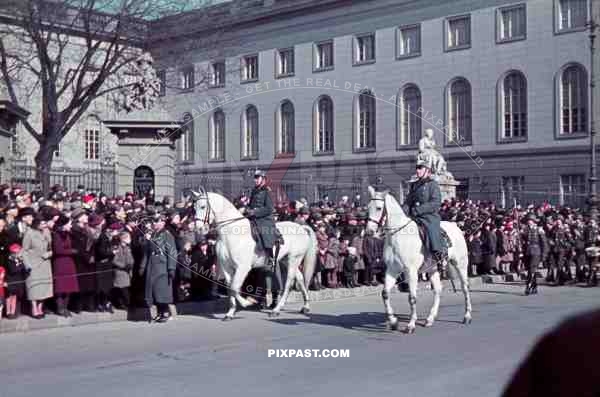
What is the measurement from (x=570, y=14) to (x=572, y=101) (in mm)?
4440

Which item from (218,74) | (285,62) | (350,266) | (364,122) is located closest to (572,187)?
(364,122)

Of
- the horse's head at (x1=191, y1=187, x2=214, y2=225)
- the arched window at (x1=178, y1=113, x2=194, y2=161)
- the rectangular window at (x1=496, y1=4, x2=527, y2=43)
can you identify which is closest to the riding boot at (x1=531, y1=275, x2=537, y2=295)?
the horse's head at (x1=191, y1=187, x2=214, y2=225)

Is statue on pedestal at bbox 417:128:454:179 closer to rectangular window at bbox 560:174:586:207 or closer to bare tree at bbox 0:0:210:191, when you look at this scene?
bare tree at bbox 0:0:210:191

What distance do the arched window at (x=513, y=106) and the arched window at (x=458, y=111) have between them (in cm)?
191

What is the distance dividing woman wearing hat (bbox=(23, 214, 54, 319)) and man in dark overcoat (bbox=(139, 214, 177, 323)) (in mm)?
1800

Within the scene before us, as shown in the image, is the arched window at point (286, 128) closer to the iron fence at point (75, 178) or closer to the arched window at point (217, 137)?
the arched window at point (217, 137)

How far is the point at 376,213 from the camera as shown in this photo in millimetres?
13492

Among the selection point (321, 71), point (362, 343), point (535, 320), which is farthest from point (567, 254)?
point (321, 71)

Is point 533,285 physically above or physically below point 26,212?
below

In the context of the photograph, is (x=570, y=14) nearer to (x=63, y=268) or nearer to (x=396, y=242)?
(x=396, y=242)

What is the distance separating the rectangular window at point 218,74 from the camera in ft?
109

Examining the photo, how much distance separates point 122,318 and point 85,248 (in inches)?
64.3

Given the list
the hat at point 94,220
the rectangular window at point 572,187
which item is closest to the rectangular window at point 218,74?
the hat at point 94,220

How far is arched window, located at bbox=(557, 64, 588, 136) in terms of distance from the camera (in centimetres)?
4162
